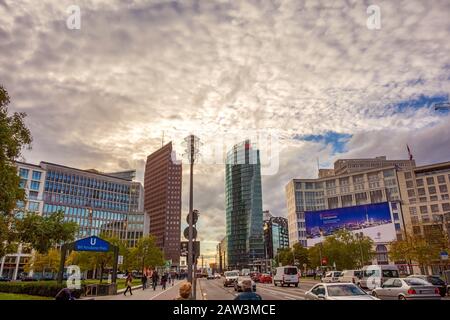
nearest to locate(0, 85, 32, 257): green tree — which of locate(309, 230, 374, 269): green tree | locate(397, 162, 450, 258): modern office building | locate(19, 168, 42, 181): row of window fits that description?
locate(309, 230, 374, 269): green tree

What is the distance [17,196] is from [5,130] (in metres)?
4.70

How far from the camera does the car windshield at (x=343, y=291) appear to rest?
467 inches

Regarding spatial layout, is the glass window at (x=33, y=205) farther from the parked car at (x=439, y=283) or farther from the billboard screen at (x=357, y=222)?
the parked car at (x=439, y=283)

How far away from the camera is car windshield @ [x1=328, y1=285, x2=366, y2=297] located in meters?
11.9

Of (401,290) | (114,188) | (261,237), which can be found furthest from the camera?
(261,237)

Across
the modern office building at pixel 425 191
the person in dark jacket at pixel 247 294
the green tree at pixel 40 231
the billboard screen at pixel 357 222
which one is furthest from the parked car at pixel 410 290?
the modern office building at pixel 425 191

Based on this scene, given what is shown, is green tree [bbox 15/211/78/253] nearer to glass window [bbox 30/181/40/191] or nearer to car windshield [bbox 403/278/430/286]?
car windshield [bbox 403/278/430/286]

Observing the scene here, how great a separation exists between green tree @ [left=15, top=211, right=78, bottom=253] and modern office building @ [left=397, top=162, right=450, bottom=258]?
104 m

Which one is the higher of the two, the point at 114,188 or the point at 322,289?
the point at 114,188

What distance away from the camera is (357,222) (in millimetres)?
80875

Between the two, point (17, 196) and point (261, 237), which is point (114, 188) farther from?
point (17, 196)

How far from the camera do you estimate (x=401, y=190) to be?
11569 centimetres

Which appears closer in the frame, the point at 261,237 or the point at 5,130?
the point at 5,130
